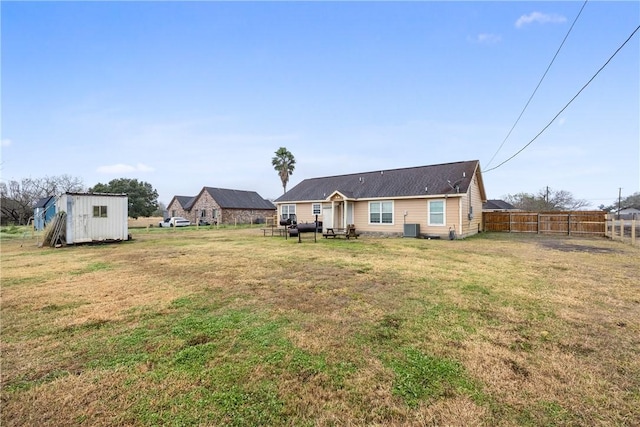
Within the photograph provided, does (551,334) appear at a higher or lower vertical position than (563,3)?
lower

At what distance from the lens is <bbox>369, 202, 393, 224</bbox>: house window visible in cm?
1806

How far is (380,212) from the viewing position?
18469 millimetres

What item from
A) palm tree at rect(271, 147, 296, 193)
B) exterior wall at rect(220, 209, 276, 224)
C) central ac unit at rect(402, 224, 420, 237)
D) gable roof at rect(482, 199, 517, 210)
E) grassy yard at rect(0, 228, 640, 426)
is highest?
palm tree at rect(271, 147, 296, 193)

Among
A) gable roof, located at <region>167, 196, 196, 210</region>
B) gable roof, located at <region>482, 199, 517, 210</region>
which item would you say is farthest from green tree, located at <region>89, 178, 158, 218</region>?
gable roof, located at <region>482, 199, 517, 210</region>

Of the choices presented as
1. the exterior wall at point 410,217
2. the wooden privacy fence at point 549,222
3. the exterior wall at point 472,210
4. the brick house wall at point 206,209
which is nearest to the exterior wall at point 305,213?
the exterior wall at point 410,217

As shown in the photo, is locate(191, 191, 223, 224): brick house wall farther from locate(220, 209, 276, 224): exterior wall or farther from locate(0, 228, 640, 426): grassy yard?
locate(0, 228, 640, 426): grassy yard

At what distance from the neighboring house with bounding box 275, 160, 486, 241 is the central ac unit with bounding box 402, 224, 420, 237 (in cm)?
6

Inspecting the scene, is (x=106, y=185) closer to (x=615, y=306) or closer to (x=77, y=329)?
(x=77, y=329)

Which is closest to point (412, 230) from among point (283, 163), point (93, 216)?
point (93, 216)

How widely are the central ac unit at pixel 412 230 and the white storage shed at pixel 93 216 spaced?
16.7 metres

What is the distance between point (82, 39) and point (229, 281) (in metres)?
14.1

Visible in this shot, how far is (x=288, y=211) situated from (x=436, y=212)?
12.2 meters

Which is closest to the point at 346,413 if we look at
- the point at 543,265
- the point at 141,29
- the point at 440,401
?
the point at 440,401

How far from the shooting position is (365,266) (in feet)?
25.6
